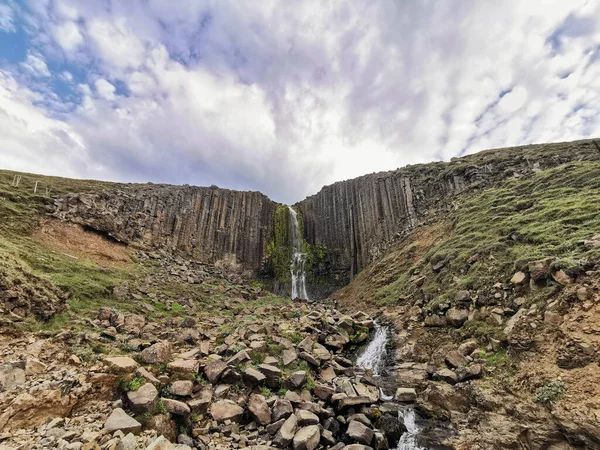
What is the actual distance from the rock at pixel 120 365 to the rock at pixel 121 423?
1196 mm

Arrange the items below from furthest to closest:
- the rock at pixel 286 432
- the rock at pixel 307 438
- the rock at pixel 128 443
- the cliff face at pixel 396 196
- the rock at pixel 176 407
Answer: the cliff face at pixel 396 196, the rock at pixel 176 407, the rock at pixel 286 432, the rock at pixel 307 438, the rock at pixel 128 443

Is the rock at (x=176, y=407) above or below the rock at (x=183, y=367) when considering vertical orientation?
below

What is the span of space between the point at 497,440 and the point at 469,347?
3.45 m

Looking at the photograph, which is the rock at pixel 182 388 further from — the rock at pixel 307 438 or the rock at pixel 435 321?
the rock at pixel 435 321

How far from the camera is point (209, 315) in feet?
57.0

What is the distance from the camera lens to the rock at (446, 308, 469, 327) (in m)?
11.7

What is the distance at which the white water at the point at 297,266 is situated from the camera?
38625 millimetres

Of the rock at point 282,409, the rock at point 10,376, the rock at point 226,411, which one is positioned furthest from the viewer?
the rock at point 282,409

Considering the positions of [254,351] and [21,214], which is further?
[21,214]

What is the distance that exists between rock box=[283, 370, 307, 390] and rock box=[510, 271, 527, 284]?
8.54 metres

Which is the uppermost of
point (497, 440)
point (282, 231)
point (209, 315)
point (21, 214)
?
point (282, 231)

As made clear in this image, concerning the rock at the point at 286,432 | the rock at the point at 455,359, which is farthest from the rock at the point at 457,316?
the rock at the point at 286,432

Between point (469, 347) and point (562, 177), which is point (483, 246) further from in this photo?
point (562, 177)

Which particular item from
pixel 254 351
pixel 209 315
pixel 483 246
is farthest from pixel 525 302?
pixel 209 315
